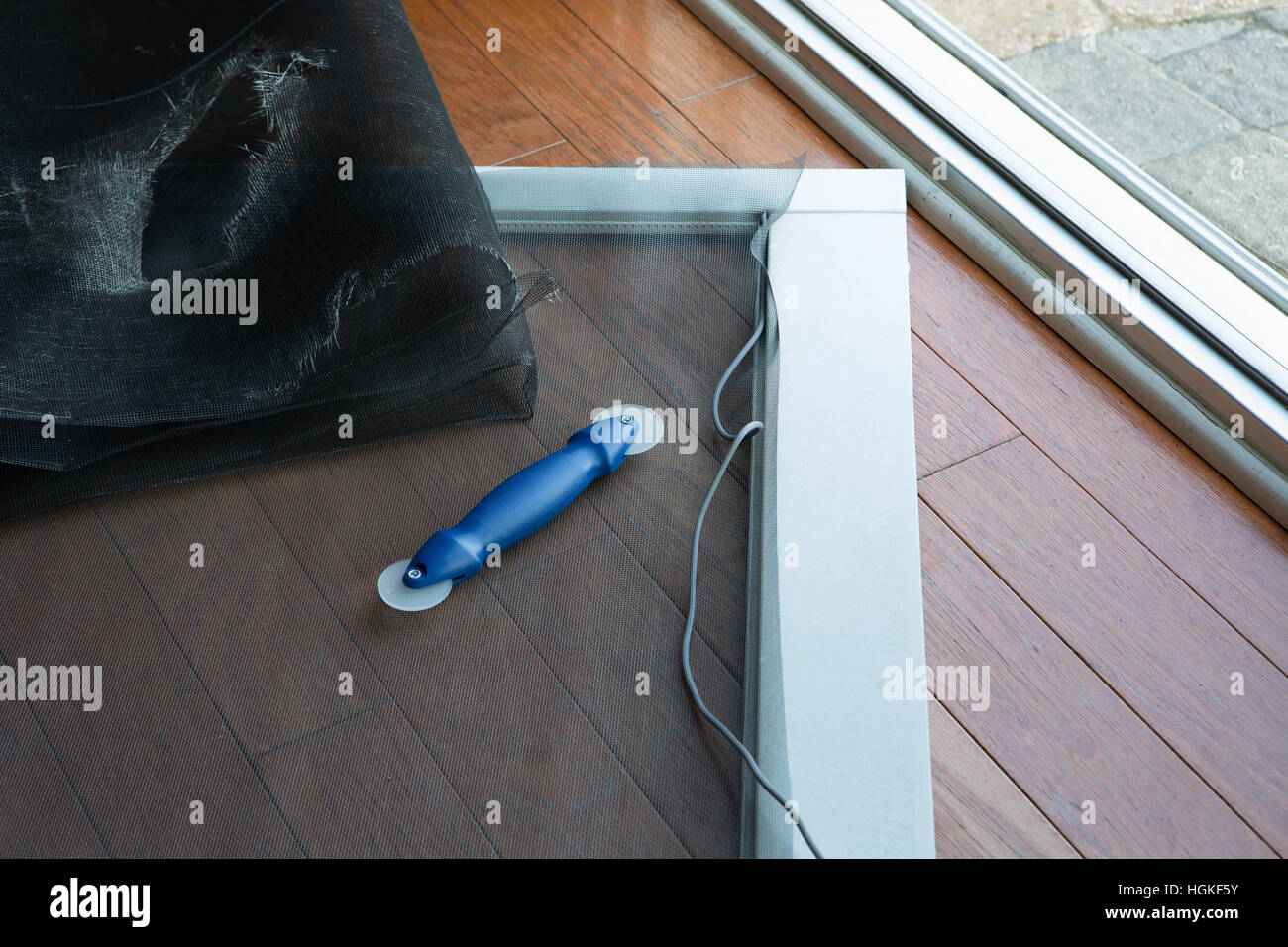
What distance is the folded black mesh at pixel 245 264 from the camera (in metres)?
1.12

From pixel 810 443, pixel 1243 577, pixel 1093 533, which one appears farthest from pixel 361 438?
pixel 1243 577

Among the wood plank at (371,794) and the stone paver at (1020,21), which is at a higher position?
the stone paver at (1020,21)

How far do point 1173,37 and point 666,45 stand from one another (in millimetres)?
771

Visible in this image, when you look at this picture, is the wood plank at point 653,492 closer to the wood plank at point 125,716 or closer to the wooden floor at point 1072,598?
the wooden floor at point 1072,598

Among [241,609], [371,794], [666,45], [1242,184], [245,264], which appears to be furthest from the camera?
[666,45]

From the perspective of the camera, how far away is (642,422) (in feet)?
3.73

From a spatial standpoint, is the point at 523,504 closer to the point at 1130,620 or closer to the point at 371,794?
the point at 371,794

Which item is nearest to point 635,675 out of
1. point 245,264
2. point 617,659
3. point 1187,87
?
point 617,659

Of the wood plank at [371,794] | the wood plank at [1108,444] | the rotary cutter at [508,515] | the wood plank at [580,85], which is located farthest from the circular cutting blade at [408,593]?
the wood plank at [580,85]

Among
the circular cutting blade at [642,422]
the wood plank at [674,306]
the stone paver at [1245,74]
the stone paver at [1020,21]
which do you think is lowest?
the circular cutting blade at [642,422]

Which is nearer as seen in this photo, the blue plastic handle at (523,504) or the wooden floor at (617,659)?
the wooden floor at (617,659)

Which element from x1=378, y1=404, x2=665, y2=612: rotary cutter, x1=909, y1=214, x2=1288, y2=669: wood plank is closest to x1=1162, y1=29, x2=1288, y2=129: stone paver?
x1=909, y1=214, x2=1288, y2=669: wood plank
